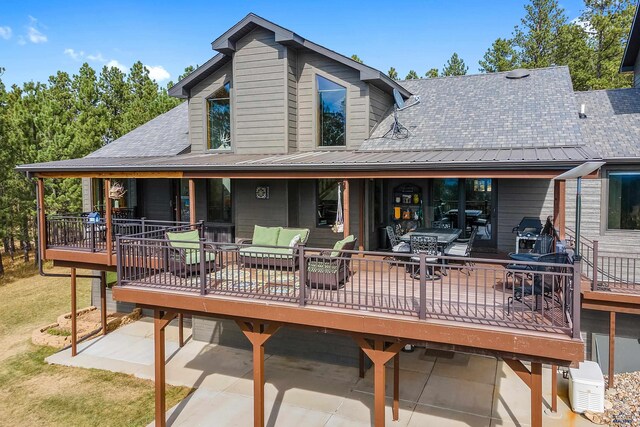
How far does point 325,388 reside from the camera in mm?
9789

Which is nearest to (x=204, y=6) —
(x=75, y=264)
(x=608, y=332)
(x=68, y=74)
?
(x=68, y=74)

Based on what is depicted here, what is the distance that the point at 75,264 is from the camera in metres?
11.8

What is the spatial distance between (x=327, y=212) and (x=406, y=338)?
5.65 meters

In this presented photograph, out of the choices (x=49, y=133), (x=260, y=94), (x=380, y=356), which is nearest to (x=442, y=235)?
(x=380, y=356)

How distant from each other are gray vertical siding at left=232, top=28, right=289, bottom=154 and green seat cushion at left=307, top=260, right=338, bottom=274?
5.04 m

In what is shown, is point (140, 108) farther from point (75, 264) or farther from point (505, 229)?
point (505, 229)

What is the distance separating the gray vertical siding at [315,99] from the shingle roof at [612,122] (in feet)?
17.9

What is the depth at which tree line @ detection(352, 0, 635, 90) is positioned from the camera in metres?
22.2

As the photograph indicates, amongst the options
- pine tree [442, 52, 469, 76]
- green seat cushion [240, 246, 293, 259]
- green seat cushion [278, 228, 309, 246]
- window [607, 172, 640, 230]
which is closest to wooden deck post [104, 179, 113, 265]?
green seat cushion [240, 246, 293, 259]

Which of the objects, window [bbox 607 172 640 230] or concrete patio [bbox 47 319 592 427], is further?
window [bbox 607 172 640 230]

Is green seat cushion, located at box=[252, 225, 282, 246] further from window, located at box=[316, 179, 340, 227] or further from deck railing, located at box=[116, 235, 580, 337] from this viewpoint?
deck railing, located at box=[116, 235, 580, 337]

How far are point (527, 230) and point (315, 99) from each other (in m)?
6.26

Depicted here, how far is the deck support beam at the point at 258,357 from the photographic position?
24.2ft

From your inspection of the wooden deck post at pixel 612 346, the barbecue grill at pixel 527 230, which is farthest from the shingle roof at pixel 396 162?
the wooden deck post at pixel 612 346
